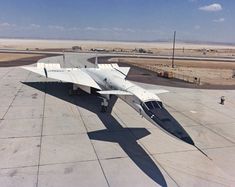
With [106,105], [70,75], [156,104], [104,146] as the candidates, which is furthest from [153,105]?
[70,75]

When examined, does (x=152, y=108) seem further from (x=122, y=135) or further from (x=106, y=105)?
(x=106, y=105)

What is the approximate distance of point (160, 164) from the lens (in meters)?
12.5

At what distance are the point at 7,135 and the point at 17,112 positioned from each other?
484cm

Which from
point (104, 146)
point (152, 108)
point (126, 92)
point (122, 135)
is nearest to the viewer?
point (152, 108)

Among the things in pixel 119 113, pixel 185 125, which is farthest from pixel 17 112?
pixel 185 125

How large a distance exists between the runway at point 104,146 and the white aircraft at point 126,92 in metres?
1.80

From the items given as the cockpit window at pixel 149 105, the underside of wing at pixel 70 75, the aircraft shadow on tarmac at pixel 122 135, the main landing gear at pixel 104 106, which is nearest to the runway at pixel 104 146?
the aircraft shadow on tarmac at pixel 122 135

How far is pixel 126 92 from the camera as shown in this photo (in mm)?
16797

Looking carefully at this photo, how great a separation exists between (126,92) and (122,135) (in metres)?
2.77

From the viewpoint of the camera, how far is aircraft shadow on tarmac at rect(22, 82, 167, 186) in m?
12.0

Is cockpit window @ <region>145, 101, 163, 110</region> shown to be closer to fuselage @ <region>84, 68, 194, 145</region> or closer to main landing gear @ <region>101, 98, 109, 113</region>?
fuselage @ <region>84, 68, 194, 145</region>

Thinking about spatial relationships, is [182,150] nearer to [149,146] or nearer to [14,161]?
[149,146]

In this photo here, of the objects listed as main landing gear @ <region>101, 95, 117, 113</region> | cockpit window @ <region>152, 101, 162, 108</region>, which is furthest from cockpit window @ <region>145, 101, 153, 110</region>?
main landing gear @ <region>101, 95, 117, 113</region>

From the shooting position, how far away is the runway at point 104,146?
1116cm
